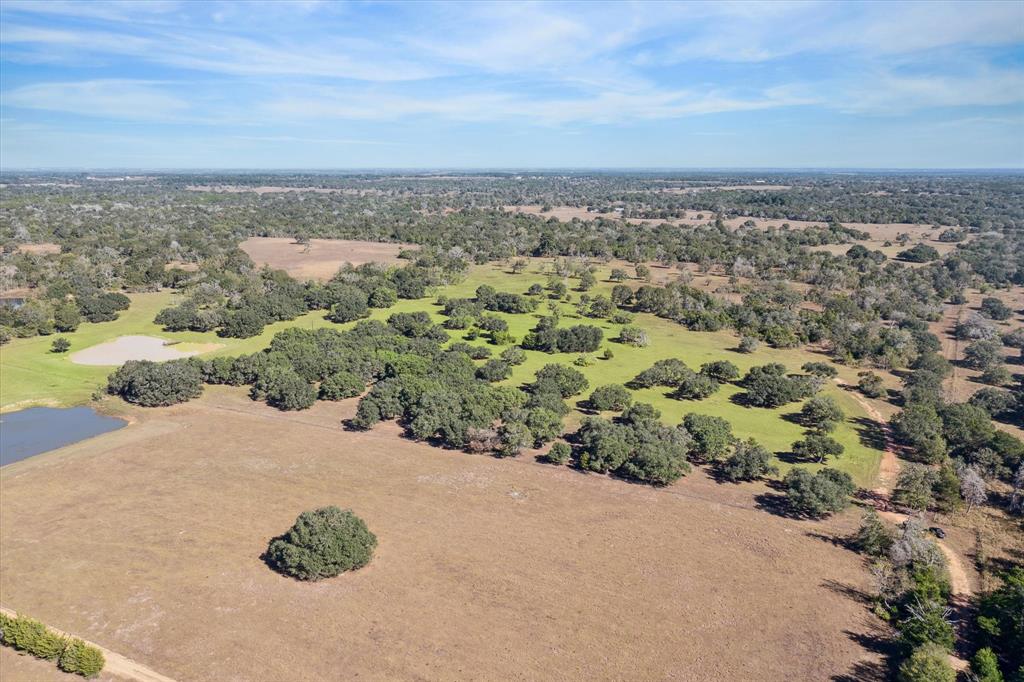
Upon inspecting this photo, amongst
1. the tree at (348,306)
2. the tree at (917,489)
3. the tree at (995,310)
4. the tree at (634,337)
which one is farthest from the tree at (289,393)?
the tree at (995,310)

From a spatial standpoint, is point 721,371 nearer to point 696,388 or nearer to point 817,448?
point 696,388

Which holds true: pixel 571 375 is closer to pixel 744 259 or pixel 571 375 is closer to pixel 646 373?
pixel 646 373

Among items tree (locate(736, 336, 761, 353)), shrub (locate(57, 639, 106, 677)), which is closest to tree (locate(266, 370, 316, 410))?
shrub (locate(57, 639, 106, 677))

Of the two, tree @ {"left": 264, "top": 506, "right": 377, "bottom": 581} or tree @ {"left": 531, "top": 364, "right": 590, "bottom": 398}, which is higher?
tree @ {"left": 531, "top": 364, "right": 590, "bottom": 398}

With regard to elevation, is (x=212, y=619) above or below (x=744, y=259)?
below

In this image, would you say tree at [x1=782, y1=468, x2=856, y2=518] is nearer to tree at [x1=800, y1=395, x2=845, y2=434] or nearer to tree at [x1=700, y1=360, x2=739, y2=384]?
tree at [x1=800, y1=395, x2=845, y2=434]

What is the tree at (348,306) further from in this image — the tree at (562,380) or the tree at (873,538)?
the tree at (873,538)

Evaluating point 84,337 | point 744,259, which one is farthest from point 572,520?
point 744,259
